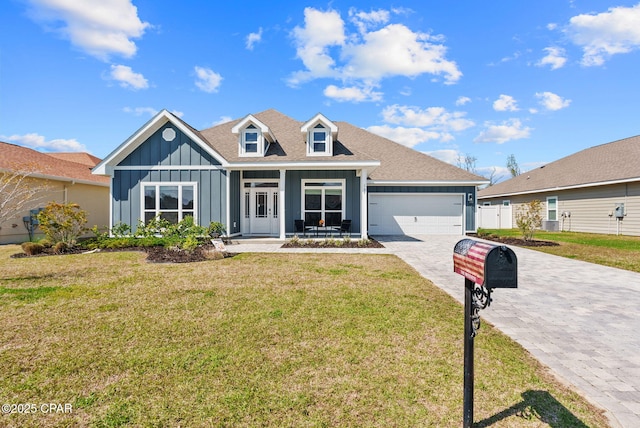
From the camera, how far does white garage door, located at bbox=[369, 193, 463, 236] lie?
1697cm

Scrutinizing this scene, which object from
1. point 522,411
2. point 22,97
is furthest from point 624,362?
point 22,97

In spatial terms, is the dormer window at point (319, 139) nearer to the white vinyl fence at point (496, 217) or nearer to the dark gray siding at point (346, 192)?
the dark gray siding at point (346, 192)

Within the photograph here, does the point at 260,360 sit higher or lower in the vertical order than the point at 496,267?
lower

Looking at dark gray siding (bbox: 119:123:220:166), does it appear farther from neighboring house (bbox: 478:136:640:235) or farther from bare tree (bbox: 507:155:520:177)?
bare tree (bbox: 507:155:520:177)

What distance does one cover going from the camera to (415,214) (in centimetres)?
1703

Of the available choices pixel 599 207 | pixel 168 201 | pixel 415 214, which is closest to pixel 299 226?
pixel 168 201

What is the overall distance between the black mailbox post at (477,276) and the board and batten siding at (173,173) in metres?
11.9

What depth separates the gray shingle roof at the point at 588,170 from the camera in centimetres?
1664

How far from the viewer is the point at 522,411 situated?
7.54 ft

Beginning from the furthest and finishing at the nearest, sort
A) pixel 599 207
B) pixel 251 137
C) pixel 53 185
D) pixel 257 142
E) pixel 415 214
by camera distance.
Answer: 1. pixel 599 207
2. pixel 415 214
3. pixel 53 185
4. pixel 251 137
5. pixel 257 142

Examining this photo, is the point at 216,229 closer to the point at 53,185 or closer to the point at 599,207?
the point at 53,185

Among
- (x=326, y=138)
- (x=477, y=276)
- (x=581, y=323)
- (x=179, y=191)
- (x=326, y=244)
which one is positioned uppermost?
(x=326, y=138)

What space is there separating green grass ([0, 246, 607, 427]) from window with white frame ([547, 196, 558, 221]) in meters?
20.3

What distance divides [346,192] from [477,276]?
12490 mm
